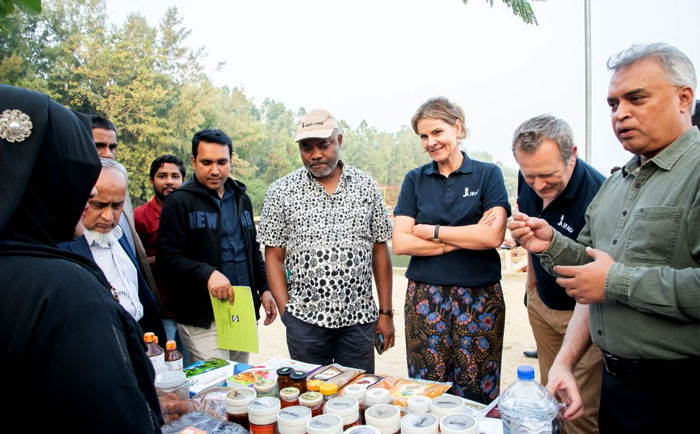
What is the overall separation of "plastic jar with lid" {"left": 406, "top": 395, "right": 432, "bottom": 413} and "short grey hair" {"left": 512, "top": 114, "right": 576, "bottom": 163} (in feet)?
4.12

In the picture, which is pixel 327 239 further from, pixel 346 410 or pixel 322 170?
pixel 346 410

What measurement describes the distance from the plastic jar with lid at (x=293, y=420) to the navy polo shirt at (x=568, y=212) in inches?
59.3

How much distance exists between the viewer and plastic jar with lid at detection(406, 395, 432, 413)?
1.41 metres

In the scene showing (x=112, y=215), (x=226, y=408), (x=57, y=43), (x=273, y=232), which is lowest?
(x=226, y=408)

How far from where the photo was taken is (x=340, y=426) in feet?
4.15

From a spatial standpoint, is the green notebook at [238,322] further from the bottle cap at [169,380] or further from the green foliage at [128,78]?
the green foliage at [128,78]

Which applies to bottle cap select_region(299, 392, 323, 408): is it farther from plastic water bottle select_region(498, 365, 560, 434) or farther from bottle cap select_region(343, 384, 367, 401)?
plastic water bottle select_region(498, 365, 560, 434)

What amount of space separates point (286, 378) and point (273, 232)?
3.79 feet

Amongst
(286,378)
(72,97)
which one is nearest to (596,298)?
(286,378)

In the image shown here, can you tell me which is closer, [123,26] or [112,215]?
[112,215]

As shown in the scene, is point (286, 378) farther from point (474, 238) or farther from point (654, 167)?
point (654, 167)

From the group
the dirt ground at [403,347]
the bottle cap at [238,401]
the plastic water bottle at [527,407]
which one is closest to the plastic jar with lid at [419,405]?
the plastic water bottle at [527,407]

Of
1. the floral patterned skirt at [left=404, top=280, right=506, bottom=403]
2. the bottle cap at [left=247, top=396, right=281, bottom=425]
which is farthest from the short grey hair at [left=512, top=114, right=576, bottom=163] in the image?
the bottle cap at [left=247, top=396, right=281, bottom=425]

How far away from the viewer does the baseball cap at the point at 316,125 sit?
2475 mm
